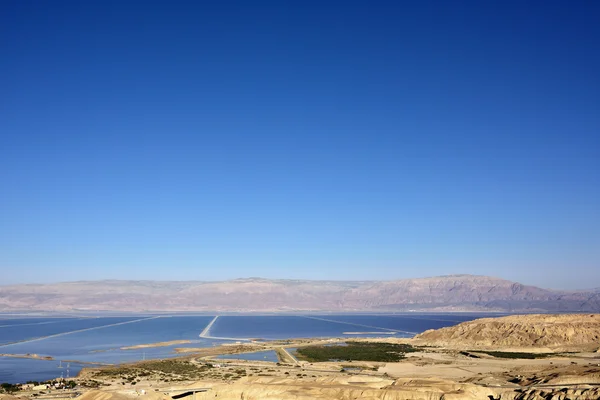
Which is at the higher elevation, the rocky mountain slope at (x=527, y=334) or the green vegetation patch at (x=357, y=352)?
the rocky mountain slope at (x=527, y=334)

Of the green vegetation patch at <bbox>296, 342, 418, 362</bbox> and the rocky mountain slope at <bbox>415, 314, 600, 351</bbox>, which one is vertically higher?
the rocky mountain slope at <bbox>415, 314, 600, 351</bbox>

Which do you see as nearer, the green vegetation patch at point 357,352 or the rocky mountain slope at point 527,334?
the green vegetation patch at point 357,352

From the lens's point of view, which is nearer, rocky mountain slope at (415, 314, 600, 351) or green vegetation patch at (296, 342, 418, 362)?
green vegetation patch at (296, 342, 418, 362)

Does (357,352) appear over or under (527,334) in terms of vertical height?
under

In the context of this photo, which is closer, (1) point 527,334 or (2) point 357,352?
(2) point 357,352
